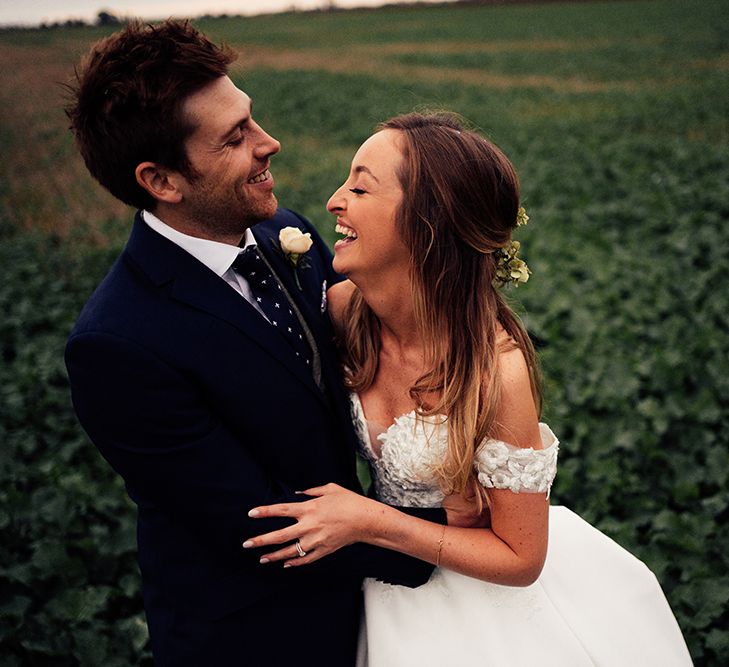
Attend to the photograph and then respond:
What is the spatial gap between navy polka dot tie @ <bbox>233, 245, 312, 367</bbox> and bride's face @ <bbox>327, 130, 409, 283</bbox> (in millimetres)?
217

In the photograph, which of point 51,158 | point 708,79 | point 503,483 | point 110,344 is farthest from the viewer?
point 708,79

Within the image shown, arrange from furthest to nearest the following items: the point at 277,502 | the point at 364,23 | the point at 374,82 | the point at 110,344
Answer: the point at 364,23 < the point at 374,82 < the point at 277,502 < the point at 110,344

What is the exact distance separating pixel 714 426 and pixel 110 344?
4249mm

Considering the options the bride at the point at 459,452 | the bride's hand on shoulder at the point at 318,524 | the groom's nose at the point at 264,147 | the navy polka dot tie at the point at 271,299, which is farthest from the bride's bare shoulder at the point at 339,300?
the bride's hand on shoulder at the point at 318,524

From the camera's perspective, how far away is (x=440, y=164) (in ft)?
6.51

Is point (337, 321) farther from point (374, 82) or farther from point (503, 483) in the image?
point (374, 82)

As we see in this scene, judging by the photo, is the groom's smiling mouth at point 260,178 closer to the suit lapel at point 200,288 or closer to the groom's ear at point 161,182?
the groom's ear at point 161,182

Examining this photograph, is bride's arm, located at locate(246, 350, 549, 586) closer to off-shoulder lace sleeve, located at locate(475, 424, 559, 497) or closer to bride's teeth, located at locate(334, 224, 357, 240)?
off-shoulder lace sleeve, located at locate(475, 424, 559, 497)

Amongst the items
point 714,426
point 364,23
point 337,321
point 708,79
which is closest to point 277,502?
point 337,321

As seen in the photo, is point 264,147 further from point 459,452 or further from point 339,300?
point 459,452

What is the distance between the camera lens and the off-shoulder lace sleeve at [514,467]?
192cm

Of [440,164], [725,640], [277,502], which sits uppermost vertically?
[440,164]

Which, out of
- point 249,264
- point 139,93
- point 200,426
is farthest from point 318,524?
point 139,93

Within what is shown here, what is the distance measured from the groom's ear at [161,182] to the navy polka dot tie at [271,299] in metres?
0.27
